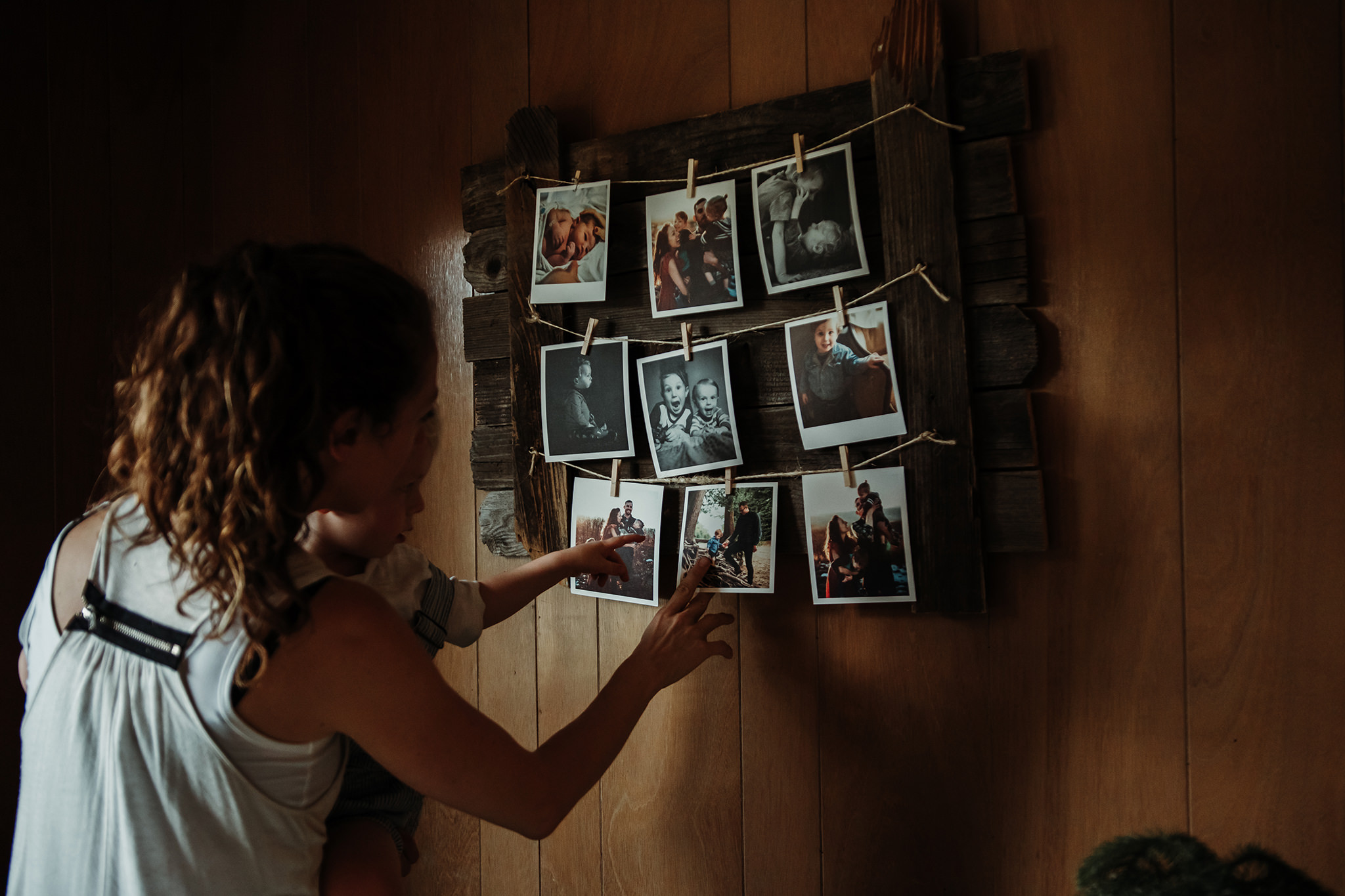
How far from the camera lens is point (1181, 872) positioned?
2.08ft

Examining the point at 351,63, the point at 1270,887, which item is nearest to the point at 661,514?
the point at 1270,887

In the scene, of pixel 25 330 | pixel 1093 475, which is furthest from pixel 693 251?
pixel 25 330

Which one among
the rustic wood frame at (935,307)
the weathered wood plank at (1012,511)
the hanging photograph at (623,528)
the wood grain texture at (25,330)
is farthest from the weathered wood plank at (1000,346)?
the wood grain texture at (25,330)

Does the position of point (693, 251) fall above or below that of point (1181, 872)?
above

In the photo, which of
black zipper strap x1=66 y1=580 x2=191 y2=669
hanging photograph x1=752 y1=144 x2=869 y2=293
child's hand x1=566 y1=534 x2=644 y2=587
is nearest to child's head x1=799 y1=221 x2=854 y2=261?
hanging photograph x1=752 y1=144 x2=869 y2=293

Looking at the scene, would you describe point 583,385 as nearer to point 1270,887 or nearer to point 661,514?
point 661,514

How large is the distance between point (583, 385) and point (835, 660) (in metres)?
0.53

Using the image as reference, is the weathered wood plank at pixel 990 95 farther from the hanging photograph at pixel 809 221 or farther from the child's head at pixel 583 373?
the child's head at pixel 583 373

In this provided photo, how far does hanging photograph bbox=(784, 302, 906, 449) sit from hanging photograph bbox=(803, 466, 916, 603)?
55 mm

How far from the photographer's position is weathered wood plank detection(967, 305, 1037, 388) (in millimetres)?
1025

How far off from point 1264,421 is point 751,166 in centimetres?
68

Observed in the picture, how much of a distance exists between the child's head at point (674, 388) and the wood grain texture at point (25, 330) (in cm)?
121

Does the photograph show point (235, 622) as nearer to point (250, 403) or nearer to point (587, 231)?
point (250, 403)

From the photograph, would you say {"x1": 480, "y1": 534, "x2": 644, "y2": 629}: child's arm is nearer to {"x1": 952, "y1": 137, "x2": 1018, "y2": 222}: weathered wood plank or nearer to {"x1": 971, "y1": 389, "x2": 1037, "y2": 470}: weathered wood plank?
{"x1": 971, "y1": 389, "x2": 1037, "y2": 470}: weathered wood plank
